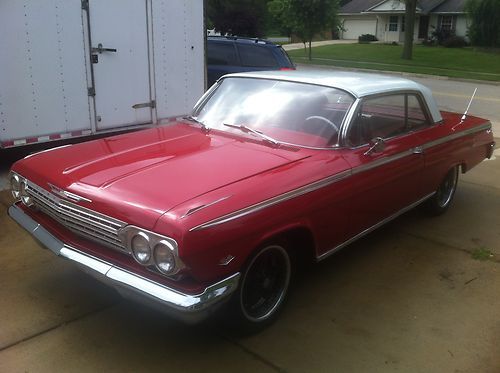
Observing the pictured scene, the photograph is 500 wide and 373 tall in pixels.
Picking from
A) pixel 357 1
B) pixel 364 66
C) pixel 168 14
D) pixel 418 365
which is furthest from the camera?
pixel 357 1

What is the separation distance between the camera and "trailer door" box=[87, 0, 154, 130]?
677 centimetres

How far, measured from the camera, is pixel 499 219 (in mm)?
5605

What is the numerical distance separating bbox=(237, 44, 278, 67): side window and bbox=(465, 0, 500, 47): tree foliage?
107 feet

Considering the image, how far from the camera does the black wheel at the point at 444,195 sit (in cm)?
544

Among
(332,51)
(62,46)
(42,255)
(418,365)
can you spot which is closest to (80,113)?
(62,46)

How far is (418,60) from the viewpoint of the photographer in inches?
1192

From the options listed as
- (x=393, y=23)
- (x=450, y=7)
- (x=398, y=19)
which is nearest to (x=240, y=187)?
(x=450, y=7)

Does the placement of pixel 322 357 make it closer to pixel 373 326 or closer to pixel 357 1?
pixel 373 326

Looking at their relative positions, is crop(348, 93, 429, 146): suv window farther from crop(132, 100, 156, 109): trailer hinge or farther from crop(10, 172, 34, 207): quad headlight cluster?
crop(132, 100, 156, 109): trailer hinge

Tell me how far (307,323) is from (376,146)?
1.42 m

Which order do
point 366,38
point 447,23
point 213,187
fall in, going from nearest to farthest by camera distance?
point 213,187 → point 447,23 → point 366,38

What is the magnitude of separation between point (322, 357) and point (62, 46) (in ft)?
16.4

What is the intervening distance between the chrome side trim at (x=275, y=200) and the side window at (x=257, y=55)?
6.53 m

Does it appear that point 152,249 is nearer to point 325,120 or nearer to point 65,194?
point 65,194
